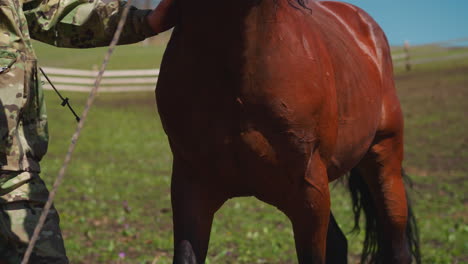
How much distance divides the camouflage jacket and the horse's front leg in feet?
1.98

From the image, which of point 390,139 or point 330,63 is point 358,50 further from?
point 330,63

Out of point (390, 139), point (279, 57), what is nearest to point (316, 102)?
point (279, 57)

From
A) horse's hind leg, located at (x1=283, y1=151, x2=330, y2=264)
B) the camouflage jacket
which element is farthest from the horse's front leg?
the camouflage jacket

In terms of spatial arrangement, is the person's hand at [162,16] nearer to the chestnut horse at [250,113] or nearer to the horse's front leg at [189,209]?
the chestnut horse at [250,113]

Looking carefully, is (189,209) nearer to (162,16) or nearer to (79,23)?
(162,16)

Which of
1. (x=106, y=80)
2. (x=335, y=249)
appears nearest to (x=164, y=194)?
(x=335, y=249)

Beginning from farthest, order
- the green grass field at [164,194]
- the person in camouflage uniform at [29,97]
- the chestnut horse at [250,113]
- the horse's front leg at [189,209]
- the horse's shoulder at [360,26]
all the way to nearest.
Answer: the green grass field at [164,194] → the horse's shoulder at [360,26] → the horse's front leg at [189,209] → the person in camouflage uniform at [29,97] → the chestnut horse at [250,113]

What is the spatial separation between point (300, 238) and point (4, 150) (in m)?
1.30

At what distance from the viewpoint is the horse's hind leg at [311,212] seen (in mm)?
2680

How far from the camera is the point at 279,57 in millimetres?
2521

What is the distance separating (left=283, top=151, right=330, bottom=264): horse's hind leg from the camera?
268 centimetres

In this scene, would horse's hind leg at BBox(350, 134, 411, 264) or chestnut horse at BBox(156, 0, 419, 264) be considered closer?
chestnut horse at BBox(156, 0, 419, 264)

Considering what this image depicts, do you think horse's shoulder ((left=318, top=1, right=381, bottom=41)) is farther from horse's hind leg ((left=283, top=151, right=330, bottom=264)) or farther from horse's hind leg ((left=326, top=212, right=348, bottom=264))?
horse's hind leg ((left=283, top=151, right=330, bottom=264))

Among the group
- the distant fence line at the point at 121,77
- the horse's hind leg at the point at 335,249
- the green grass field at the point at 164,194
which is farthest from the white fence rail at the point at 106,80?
the horse's hind leg at the point at 335,249
